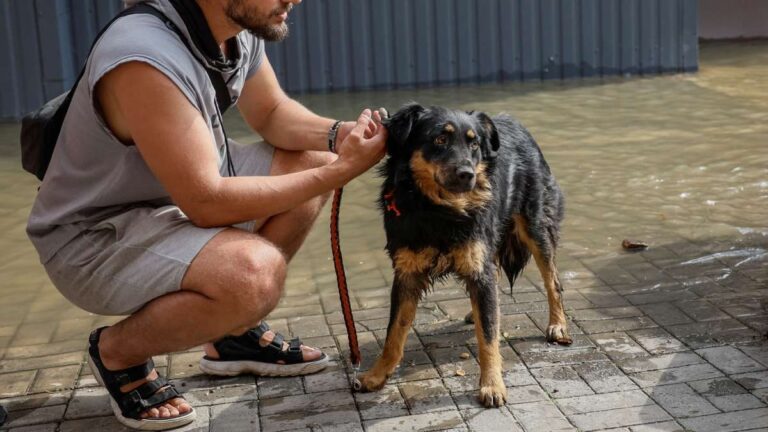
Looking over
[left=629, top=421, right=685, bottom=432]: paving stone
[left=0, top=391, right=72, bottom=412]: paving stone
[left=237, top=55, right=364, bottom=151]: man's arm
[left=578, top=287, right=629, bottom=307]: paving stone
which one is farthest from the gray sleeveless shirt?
[left=578, top=287, right=629, bottom=307]: paving stone

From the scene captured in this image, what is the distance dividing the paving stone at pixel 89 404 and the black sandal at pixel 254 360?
0.37 metres

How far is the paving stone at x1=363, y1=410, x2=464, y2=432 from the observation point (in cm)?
329

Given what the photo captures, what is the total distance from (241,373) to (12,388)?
0.82 metres

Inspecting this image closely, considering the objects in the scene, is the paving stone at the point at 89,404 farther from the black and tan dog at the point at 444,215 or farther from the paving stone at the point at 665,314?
the paving stone at the point at 665,314

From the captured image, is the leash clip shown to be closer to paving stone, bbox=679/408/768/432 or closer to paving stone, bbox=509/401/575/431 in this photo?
paving stone, bbox=509/401/575/431

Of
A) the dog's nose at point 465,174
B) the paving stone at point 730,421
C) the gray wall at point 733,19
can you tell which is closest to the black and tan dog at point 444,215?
the dog's nose at point 465,174

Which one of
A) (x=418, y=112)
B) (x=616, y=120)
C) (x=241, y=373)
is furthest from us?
(x=616, y=120)

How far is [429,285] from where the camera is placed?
375cm

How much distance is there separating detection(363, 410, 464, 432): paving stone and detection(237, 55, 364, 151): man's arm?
1.03 metres

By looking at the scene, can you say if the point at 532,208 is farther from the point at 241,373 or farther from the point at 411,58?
the point at 411,58

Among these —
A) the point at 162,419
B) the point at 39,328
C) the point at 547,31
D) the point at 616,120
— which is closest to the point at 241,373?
the point at 162,419

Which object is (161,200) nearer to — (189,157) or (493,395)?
(189,157)

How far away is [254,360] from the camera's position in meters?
3.74

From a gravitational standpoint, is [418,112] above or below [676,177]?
above
